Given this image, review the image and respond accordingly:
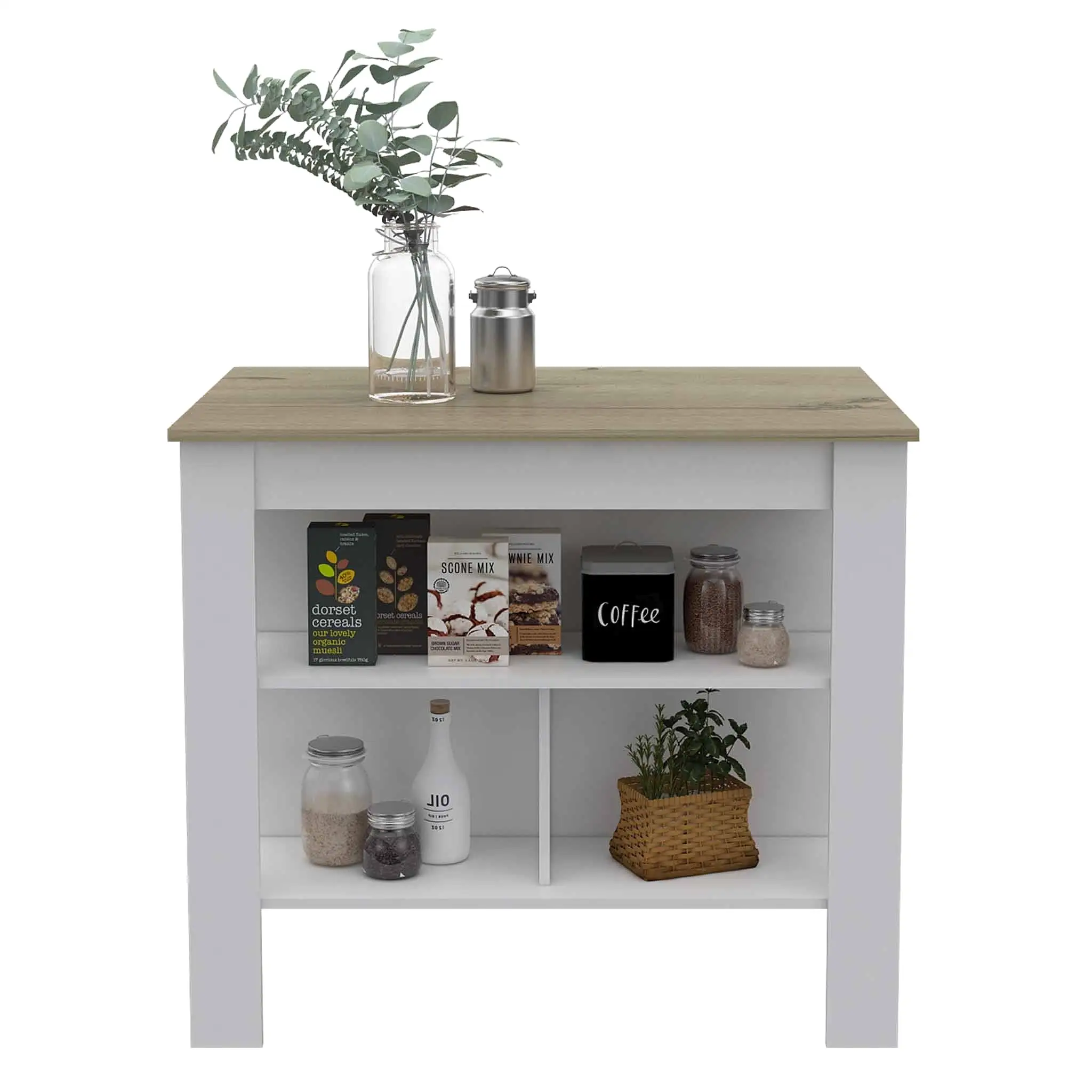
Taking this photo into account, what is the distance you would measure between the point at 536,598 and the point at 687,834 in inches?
23.4

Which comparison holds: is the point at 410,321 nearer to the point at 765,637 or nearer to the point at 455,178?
the point at 455,178

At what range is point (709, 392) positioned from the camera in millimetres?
4188

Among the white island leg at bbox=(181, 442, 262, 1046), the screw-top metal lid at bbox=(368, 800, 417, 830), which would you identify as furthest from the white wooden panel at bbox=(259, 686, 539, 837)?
the white island leg at bbox=(181, 442, 262, 1046)

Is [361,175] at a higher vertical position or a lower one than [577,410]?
higher

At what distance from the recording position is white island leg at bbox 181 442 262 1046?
12.5 feet

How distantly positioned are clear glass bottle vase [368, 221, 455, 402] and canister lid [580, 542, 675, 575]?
45cm

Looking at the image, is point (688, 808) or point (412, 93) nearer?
point (412, 93)

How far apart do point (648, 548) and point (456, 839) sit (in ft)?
2.43

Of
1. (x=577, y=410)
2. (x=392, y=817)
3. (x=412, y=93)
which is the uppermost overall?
(x=412, y=93)

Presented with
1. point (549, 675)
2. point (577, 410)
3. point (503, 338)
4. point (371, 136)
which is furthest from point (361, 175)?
point (549, 675)

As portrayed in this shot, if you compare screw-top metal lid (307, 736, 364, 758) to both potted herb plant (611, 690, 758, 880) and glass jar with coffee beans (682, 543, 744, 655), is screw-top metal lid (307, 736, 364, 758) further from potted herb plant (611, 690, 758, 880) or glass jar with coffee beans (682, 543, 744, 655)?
glass jar with coffee beans (682, 543, 744, 655)

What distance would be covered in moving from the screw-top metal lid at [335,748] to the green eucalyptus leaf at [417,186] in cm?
116

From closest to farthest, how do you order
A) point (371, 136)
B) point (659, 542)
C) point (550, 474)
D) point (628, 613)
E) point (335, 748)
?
point (550, 474), point (371, 136), point (628, 613), point (335, 748), point (659, 542)

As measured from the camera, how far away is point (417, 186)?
3967 mm
